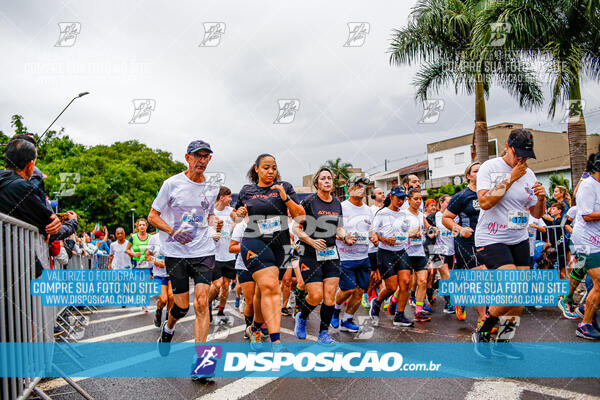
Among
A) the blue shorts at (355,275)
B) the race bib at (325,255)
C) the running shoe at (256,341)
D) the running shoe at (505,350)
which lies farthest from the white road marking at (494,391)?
the blue shorts at (355,275)

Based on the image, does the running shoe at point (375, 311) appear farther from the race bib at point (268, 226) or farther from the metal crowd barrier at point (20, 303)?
the metal crowd barrier at point (20, 303)

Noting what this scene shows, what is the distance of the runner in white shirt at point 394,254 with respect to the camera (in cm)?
691

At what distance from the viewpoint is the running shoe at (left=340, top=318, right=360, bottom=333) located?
6.65m

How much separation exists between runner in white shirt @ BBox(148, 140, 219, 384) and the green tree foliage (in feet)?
104

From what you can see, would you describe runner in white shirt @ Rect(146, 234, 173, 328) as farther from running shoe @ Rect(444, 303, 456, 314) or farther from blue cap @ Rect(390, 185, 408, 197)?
running shoe @ Rect(444, 303, 456, 314)

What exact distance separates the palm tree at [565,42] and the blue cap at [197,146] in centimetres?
1099

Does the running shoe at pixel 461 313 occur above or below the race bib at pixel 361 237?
below

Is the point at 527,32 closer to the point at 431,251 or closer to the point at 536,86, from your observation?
the point at 536,86

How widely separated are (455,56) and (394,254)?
11.9 meters

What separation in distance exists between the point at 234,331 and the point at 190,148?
3.44 metres

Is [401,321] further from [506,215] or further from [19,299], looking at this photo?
[19,299]

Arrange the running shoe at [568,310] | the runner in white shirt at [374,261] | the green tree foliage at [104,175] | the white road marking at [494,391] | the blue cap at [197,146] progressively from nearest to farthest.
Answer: the white road marking at [494,391]
the blue cap at [197,146]
the running shoe at [568,310]
the runner in white shirt at [374,261]
the green tree foliage at [104,175]

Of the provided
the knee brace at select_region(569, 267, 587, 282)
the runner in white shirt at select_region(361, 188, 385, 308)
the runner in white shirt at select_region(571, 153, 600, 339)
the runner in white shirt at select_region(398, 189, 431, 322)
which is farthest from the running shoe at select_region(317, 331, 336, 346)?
the knee brace at select_region(569, 267, 587, 282)

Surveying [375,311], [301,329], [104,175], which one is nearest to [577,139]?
[375,311]
